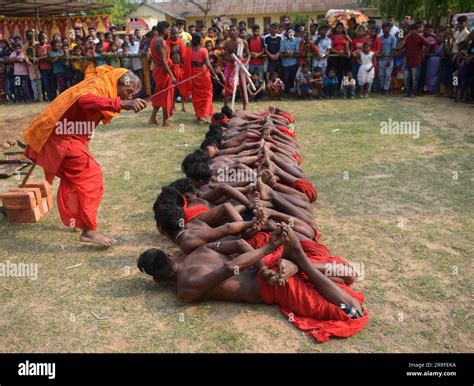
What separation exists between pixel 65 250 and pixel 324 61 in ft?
30.0

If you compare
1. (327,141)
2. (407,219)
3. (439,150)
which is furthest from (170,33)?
(407,219)

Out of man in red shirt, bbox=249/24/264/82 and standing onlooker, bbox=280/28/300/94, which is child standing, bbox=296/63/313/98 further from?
man in red shirt, bbox=249/24/264/82

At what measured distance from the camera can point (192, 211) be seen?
3.82m

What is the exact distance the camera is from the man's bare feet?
4.23m

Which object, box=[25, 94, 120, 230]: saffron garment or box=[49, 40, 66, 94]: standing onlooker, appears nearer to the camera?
box=[25, 94, 120, 230]: saffron garment

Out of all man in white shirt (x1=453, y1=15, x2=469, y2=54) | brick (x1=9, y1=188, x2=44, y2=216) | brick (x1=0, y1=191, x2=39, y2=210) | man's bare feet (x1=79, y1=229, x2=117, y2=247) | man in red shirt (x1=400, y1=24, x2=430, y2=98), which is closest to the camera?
man's bare feet (x1=79, y1=229, x2=117, y2=247)

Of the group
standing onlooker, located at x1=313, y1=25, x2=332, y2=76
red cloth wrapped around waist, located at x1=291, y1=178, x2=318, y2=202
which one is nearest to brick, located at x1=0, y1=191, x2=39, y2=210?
red cloth wrapped around waist, located at x1=291, y1=178, x2=318, y2=202

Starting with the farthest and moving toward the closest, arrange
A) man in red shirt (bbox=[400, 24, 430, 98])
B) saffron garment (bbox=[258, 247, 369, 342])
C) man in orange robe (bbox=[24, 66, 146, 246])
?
1. man in red shirt (bbox=[400, 24, 430, 98])
2. man in orange robe (bbox=[24, 66, 146, 246])
3. saffron garment (bbox=[258, 247, 369, 342])

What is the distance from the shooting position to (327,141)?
24.0 feet

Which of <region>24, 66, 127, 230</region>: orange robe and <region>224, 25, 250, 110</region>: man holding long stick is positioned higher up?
<region>224, 25, 250, 110</region>: man holding long stick

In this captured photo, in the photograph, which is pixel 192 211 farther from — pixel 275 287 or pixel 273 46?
pixel 273 46

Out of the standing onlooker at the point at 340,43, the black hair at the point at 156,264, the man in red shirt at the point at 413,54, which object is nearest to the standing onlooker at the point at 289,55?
the standing onlooker at the point at 340,43

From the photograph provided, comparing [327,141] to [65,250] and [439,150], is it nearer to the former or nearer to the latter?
[439,150]

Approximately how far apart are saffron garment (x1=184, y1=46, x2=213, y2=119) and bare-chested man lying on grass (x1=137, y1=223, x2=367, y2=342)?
6.10 metres
